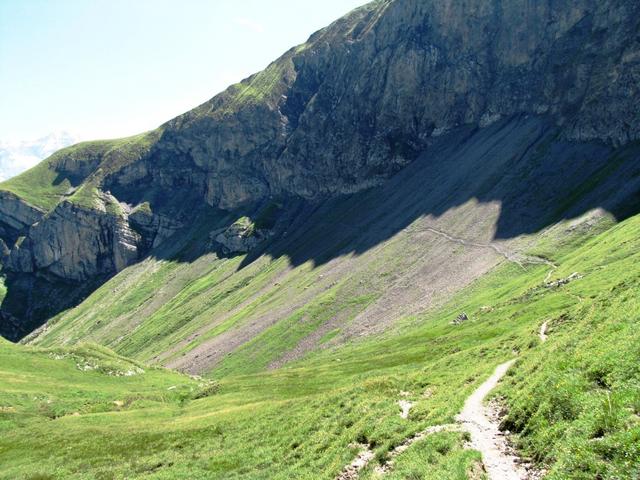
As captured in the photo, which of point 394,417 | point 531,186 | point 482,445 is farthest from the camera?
point 531,186

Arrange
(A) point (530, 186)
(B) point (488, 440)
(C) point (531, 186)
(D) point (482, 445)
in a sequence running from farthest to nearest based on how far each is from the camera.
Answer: (A) point (530, 186)
(C) point (531, 186)
(B) point (488, 440)
(D) point (482, 445)

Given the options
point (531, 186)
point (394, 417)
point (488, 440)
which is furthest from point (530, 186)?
point (488, 440)

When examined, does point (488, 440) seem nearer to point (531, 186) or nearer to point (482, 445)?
point (482, 445)

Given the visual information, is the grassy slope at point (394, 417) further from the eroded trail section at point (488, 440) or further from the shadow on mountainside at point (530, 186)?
the shadow on mountainside at point (530, 186)

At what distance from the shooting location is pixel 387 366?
2980 inches

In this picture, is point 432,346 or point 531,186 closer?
point 432,346

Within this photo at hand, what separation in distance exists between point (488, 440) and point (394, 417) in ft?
30.4

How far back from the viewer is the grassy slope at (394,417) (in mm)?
20219

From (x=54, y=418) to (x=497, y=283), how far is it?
102451mm

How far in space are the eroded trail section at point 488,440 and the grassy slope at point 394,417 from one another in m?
0.97

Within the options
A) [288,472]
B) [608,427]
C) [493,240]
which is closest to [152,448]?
[288,472]

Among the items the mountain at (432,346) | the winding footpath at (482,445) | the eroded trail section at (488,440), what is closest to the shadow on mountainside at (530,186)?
the mountain at (432,346)

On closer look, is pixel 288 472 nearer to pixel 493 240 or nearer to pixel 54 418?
pixel 54 418

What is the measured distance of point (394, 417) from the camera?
107ft
